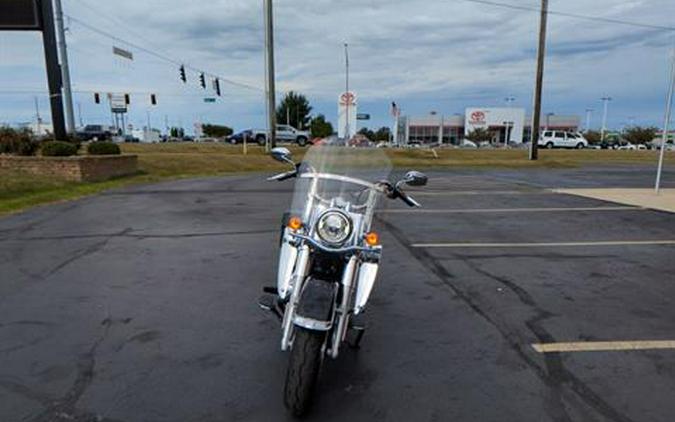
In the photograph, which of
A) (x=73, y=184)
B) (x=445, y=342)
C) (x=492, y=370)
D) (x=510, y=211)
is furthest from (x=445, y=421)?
(x=73, y=184)

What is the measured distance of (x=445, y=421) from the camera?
9.96 ft

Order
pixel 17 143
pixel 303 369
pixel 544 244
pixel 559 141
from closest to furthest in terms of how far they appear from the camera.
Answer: pixel 303 369 < pixel 544 244 < pixel 17 143 < pixel 559 141

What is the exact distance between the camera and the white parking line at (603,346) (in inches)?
159

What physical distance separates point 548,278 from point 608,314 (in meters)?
1.23

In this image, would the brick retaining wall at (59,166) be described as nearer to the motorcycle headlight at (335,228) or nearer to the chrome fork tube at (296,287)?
the chrome fork tube at (296,287)

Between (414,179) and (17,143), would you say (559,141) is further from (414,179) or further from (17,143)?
(414,179)

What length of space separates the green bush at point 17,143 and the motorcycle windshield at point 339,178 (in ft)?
51.7

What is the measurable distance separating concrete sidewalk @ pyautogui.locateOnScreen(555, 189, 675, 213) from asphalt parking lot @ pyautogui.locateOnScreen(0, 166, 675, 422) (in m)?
4.00

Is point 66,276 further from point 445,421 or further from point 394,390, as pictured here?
point 445,421

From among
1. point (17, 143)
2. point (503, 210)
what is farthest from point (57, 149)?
point (503, 210)

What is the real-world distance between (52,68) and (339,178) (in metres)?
18.6

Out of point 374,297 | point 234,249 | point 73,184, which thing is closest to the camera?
point 374,297

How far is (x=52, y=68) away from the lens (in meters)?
18.5

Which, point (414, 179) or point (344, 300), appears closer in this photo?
point (344, 300)
